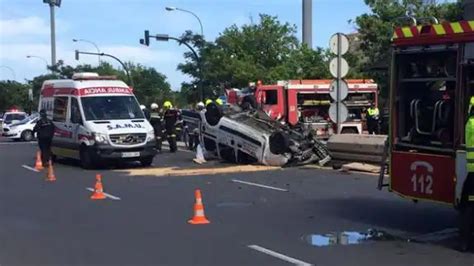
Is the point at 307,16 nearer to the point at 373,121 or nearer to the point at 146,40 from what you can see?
the point at 373,121

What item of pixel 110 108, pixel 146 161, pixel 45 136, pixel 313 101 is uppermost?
pixel 313 101

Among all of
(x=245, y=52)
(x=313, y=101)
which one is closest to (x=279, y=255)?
(x=313, y=101)

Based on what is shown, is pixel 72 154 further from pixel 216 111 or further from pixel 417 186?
pixel 417 186

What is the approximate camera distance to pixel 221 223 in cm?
1062

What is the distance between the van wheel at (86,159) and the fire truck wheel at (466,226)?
13.2 m

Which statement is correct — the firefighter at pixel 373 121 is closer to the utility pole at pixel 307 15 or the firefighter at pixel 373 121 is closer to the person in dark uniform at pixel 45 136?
the utility pole at pixel 307 15

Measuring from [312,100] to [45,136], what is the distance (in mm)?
12571

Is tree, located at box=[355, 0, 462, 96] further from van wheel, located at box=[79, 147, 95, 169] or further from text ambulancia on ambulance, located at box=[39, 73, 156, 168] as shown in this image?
van wheel, located at box=[79, 147, 95, 169]

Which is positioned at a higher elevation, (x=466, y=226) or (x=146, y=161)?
(x=466, y=226)

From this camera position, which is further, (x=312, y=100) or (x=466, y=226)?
(x=312, y=100)

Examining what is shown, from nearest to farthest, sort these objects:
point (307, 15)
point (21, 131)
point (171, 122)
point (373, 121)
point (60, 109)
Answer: point (60, 109) < point (171, 122) < point (373, 121) < point (307, 15) < point (21, 131)

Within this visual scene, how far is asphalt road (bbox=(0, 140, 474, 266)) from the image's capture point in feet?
27.1

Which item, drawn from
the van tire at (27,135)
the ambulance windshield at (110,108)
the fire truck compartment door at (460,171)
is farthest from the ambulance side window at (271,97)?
the fire truck compartment door at (460,171)

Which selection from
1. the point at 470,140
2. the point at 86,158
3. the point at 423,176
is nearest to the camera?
the point at 470,140
